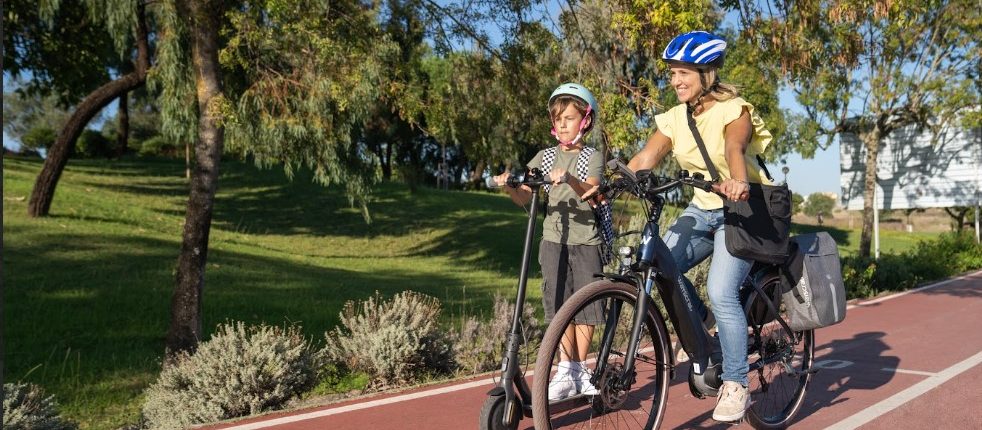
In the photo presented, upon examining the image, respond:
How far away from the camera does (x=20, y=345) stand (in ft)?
35.9

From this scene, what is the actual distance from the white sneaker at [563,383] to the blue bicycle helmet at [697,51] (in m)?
1.62

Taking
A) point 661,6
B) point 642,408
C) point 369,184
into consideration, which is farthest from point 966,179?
point 642,408

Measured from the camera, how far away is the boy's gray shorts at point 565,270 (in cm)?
469

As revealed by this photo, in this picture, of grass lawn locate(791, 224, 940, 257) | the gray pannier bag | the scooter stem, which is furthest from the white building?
the scooter stem

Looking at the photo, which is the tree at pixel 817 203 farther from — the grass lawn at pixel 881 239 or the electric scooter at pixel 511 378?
the electric scooter at pixel 511 378

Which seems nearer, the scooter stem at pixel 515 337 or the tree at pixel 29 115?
the scooter stem at pixel 515 337

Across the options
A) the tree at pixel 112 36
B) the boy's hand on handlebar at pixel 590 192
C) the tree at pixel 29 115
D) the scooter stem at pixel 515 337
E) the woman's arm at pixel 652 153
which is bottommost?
the scooter stem at pixel 515 337

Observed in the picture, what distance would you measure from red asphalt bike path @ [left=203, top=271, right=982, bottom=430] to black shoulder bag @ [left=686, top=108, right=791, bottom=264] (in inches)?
48.3

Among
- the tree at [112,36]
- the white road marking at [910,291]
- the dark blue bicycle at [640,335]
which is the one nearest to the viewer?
the dark blue bicycle at [640,335]

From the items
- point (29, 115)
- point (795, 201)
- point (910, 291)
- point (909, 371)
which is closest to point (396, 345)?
point (909, 371)

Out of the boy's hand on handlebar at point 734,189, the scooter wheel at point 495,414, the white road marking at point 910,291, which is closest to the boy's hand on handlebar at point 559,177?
the boy's hand on handlebar at point 734,189

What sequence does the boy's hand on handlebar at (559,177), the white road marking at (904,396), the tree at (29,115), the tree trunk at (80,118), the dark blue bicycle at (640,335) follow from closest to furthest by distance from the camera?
the dark blue bicycle at (640,335) < the boy's hand on handlebar at (559,177) < the white road marking at (904,396) < the tree trunk at (80,118) < the tree at (29,115)

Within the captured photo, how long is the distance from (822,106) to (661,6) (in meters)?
17.0

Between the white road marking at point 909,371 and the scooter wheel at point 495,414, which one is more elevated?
the scooter wheel at point 495,414
